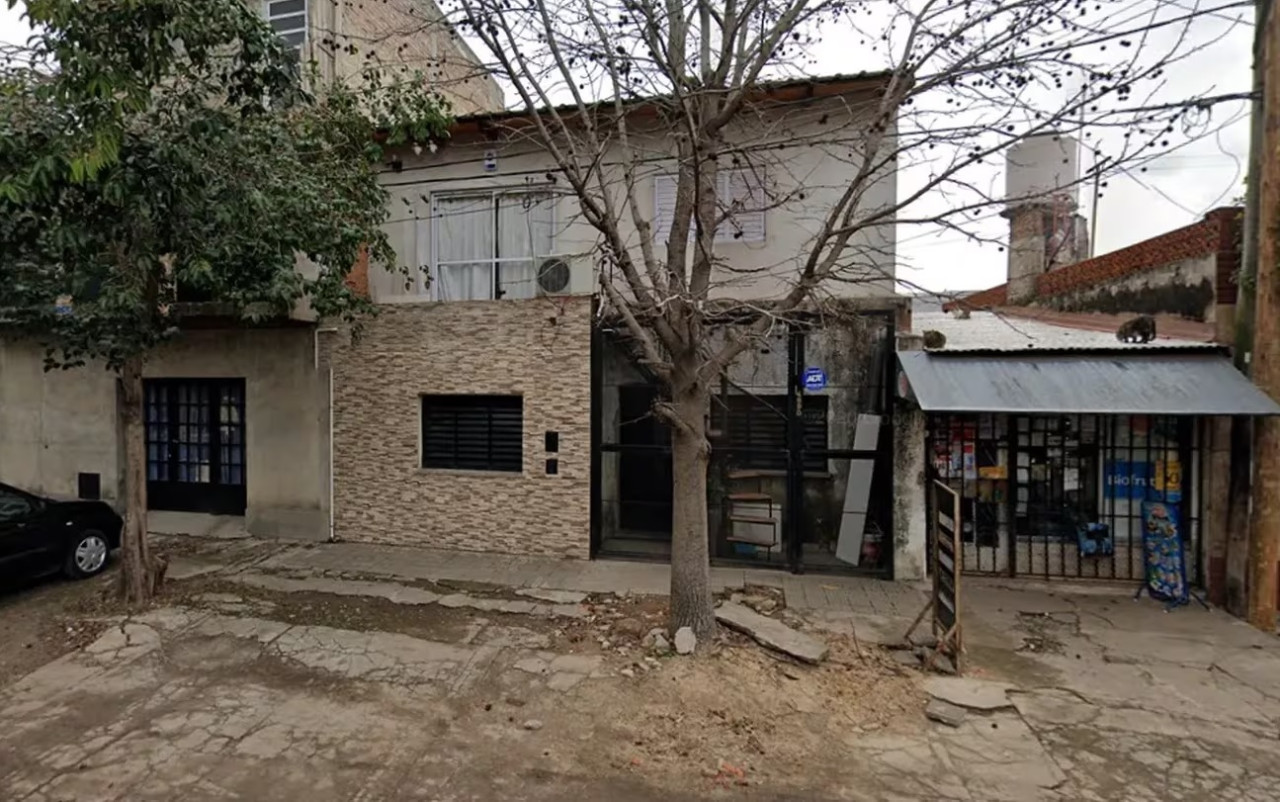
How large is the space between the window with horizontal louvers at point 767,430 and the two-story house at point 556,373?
27 millimetres

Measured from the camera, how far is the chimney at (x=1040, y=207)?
17.2 ft

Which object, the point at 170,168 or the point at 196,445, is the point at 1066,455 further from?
the point at 196,445

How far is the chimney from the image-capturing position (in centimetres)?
524

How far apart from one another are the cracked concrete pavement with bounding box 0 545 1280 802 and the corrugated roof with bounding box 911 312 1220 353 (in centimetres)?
296

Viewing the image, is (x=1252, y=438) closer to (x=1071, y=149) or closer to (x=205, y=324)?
(x=1071, y=149)

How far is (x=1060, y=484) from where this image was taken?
786 cm

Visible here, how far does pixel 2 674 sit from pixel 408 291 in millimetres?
6135

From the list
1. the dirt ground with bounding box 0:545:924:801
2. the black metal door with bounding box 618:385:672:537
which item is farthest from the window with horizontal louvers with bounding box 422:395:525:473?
the dirt ground with bounding box 0:545:924:801

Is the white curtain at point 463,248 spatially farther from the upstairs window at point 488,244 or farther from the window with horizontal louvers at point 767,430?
the window with horizontal louvers at point 767,430

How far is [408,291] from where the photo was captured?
31.6 feet

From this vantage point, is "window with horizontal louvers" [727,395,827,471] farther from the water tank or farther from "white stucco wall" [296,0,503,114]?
"white stucco wall" [296,0,503,114]

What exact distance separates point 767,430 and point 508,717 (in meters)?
4.93

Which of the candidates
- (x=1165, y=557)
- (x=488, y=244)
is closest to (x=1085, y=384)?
(x=1165, y=557)

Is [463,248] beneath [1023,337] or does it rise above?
above
